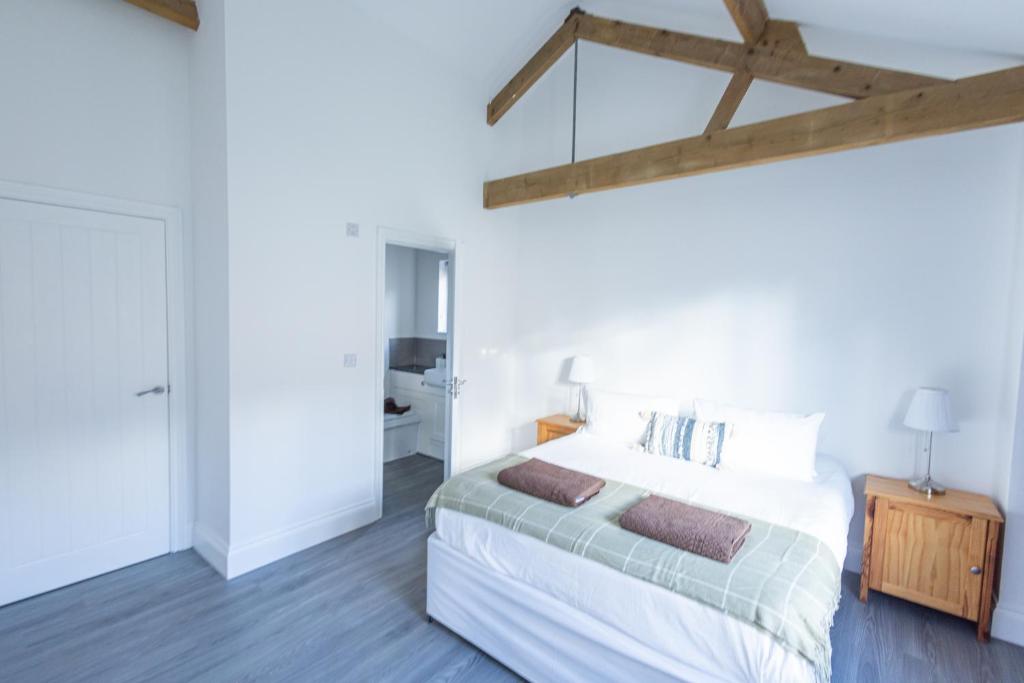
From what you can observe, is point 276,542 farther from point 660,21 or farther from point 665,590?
point 660,21

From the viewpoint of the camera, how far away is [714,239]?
3.43 m

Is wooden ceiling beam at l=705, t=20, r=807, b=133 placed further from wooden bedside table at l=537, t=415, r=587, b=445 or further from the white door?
the white door

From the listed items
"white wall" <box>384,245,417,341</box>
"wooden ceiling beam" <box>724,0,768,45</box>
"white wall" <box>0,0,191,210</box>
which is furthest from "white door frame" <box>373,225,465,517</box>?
"wooden ceiling beam" <box>724,0,768,45</box>

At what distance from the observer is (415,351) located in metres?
5.82

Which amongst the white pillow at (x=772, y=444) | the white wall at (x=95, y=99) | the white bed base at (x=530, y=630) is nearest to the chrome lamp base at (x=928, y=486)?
the white pillow at (x=772, y=444)

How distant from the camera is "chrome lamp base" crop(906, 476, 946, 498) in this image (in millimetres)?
2514

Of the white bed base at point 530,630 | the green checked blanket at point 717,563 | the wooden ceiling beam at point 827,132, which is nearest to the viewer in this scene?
the green checked blanket at point 717,563

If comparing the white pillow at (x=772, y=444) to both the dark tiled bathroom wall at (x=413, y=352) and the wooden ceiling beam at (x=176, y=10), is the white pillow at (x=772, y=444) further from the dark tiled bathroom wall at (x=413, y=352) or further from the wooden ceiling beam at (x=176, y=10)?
the wooden ceiling beam at (x=176, y=10)

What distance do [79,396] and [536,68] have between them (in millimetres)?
3934

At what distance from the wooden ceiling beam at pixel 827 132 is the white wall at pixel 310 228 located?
1.30 metres

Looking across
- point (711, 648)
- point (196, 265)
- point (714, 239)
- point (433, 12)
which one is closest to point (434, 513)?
point (711, 648)

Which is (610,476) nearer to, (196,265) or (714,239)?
(714,239)

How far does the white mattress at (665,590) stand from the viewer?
1.52 metres

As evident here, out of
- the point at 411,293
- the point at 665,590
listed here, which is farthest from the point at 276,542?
the point at 411,293
